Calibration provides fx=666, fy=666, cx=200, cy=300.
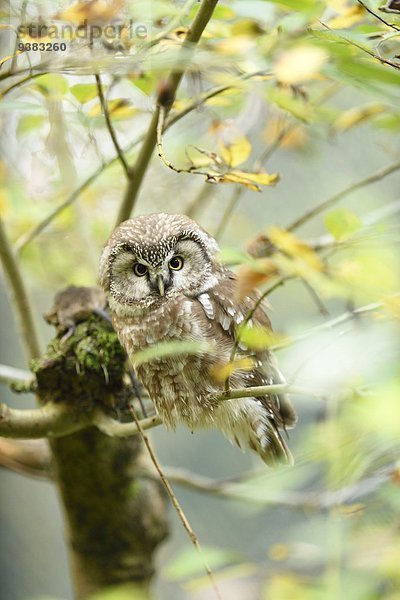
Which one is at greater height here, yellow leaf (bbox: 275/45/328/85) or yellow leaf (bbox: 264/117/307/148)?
yellow leaf (bbox: 264/117/307/148)

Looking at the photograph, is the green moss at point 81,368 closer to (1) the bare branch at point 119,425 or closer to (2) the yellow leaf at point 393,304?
(1) the bare branch at point 119,425

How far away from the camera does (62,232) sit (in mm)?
2400

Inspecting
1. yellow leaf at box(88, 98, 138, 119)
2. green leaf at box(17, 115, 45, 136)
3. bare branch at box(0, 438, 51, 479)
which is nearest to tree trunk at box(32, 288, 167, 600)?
bare branch at box(0, 438, 51, 479)

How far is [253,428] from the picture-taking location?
1460 mm

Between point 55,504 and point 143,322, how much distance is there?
2.19 m

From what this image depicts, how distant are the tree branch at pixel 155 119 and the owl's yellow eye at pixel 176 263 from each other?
19 cm

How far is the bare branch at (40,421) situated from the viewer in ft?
4.47

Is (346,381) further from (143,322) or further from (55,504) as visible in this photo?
(55,504)

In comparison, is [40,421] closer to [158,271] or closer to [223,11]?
[158,271]

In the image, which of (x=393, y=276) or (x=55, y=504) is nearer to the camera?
(x=393, y=276)

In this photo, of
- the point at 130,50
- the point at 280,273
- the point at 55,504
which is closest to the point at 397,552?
the point at 280,273

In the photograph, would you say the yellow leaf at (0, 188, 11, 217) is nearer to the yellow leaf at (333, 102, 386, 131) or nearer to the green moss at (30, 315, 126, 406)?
the green moss at (30, 315, 126, 406)

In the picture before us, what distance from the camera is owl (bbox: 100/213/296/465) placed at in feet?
4.48

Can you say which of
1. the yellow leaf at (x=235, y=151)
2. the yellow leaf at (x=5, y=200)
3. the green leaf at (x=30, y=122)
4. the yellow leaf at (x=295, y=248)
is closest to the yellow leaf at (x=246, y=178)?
the yellow leaf at (x=235, y=151)
